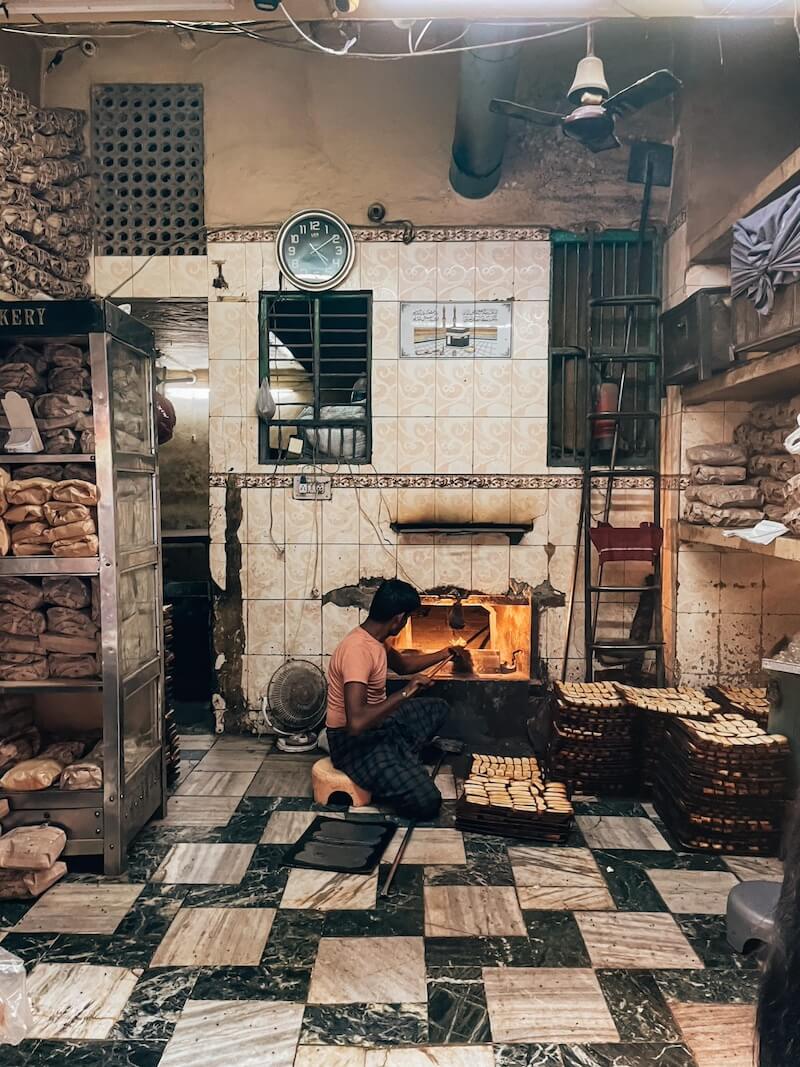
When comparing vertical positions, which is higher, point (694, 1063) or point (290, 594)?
point (290, 594)

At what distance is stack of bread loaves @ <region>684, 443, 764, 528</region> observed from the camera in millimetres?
4738

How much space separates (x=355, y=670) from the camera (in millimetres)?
4230

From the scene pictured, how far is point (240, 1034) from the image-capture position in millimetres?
2527

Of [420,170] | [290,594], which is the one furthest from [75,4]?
[290,594]

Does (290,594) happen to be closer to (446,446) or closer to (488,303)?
(446,446)

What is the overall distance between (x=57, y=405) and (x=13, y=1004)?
102 inches

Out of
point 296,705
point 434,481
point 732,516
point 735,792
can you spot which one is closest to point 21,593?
point 296,705

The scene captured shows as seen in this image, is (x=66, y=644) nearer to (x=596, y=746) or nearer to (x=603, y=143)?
(x=596, y=746)

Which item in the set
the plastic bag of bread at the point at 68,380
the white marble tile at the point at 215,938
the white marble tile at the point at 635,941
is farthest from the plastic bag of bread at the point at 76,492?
the white marble tile at the point at 635,941

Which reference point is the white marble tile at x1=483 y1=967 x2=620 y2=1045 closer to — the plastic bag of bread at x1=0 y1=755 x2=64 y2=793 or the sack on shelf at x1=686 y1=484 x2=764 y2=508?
the plastic bag of bread at x1=0 y1=755 x2=64 y2=793

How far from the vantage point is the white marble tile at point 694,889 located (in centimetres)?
336

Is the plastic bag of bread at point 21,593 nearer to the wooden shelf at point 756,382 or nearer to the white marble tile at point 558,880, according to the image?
the white marble tile at point 558,880

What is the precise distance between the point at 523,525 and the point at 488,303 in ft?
5.80

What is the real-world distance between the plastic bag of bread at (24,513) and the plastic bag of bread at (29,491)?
3 centimetres
